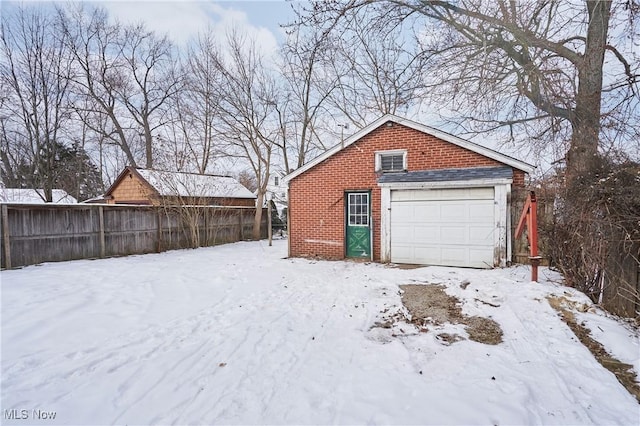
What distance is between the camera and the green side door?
378 inches

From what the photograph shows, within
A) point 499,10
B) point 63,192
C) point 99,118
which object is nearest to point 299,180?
point 499,10

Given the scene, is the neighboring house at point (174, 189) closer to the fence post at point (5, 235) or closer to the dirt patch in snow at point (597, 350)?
the fence post at point (5, 235)

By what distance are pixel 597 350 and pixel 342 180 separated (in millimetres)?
7251

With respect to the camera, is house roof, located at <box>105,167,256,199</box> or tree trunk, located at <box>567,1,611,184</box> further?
house roof, located at <box>105,167,256,199</box>

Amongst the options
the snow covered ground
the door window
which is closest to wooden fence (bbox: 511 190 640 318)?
the snow covered ground

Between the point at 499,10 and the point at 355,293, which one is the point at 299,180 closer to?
the point at 355,293

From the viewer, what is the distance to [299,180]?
1046 cm

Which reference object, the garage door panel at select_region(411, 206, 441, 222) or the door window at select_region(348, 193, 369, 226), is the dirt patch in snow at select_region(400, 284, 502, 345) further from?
the door window at select_region(348, 193, 369, 226)

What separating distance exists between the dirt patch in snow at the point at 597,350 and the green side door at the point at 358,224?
5303mm

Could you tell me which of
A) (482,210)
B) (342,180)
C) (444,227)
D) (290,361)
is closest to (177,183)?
(342,180)

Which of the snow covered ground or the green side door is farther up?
the green side door

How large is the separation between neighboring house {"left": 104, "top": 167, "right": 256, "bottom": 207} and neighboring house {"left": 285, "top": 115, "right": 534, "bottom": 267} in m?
5.71

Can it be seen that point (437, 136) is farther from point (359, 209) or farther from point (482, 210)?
point (359, 209)

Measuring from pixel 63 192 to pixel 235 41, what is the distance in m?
19.1
